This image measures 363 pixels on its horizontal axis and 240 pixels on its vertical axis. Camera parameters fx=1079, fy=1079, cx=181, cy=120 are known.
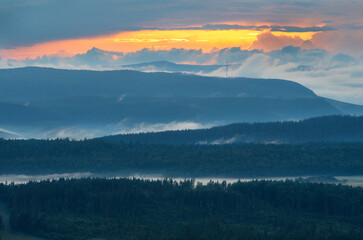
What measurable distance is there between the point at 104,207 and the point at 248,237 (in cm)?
3064

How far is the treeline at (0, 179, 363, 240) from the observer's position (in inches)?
5595

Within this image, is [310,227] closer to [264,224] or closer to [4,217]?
[264,224]

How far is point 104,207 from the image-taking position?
524 feet

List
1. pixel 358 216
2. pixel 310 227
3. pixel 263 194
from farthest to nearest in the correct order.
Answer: pixel 263 194
pixel 358 216
pixel 310 227

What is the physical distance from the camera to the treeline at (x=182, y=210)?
142125 millimetres

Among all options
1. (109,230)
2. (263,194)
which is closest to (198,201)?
(263,194)

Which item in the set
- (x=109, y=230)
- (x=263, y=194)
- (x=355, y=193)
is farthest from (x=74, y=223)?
(x=355, y=193)

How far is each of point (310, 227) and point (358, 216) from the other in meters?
16.1

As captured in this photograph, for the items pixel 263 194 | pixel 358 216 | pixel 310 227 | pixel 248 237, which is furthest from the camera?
pixel 263 194

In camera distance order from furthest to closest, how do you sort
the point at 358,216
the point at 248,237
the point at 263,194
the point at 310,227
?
the point at 263,194 < the point at 358,216 < the point at 310,227 < the point at 248,237

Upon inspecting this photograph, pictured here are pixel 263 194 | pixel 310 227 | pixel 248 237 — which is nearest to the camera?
pixel 248 237

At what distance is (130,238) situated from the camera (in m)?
139

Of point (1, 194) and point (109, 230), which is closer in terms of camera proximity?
point (109, 230)

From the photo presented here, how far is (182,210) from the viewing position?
159875 millimetres
